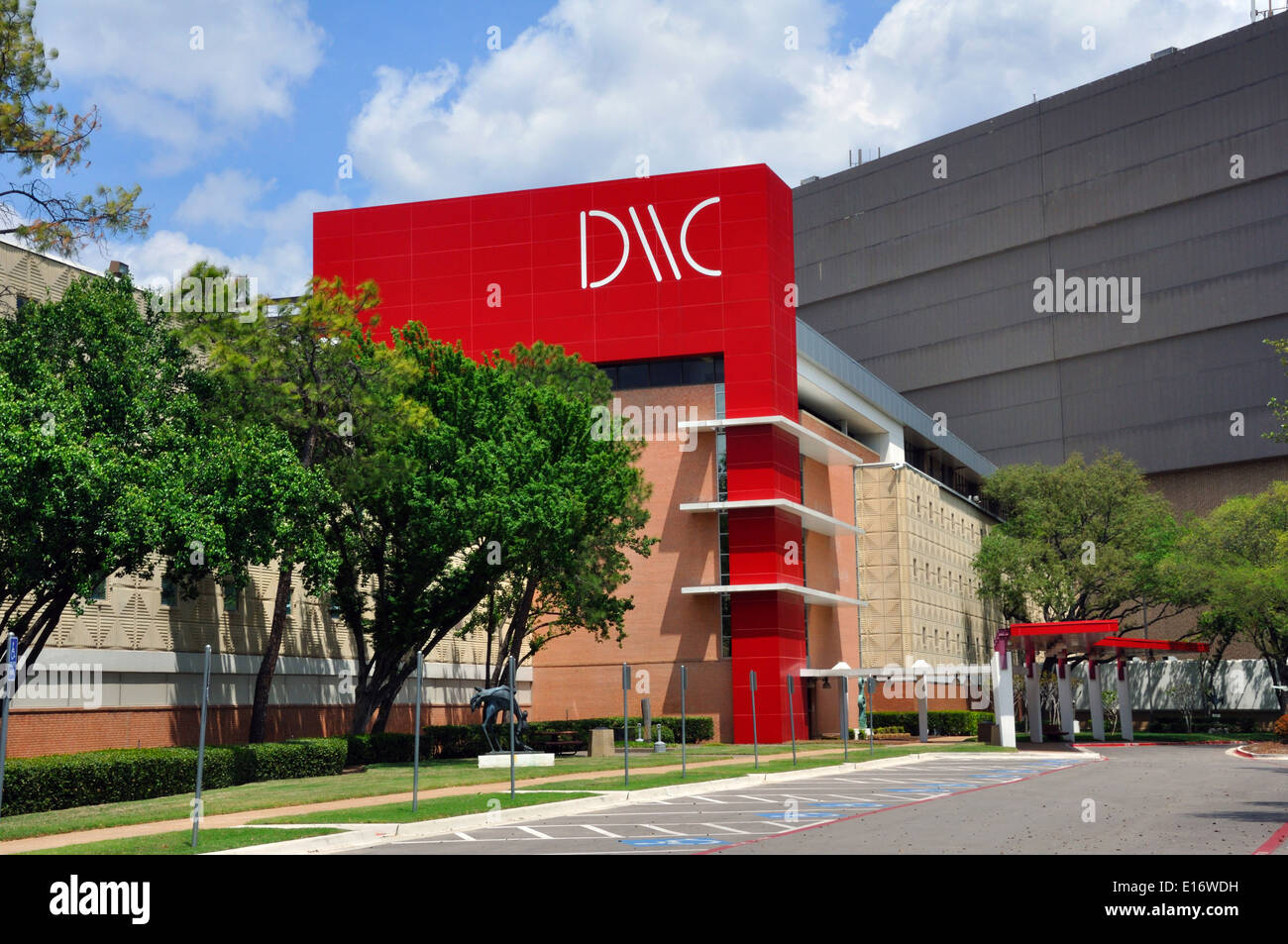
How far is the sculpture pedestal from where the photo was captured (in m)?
36.3

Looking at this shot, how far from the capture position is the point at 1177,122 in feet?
317

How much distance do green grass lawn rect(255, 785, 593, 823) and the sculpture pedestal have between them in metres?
10.4

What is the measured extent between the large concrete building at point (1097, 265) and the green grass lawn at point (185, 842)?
71.4 meters

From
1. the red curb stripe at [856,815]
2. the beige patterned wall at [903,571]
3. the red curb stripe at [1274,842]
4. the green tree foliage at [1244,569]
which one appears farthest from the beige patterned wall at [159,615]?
the green tree foliage at [1244,569]

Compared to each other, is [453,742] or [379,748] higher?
[379,748]

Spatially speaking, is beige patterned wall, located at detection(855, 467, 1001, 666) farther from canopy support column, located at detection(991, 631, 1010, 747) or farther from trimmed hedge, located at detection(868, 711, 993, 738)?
canopy support column, located at detection(991, 631, 1010, 747)

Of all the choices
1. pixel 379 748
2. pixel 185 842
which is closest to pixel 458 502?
pixel 379 748

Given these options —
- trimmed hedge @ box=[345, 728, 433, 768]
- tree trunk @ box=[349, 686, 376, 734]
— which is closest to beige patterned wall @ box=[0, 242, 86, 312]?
trimmed hedge @ box=[345, 728, 433, 768]

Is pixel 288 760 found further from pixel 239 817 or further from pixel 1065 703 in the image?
pixel 1065 703

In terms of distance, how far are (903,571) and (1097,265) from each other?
143 feet

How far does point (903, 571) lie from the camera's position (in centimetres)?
7025

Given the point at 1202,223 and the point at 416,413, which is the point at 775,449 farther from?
the point at 1202,223
